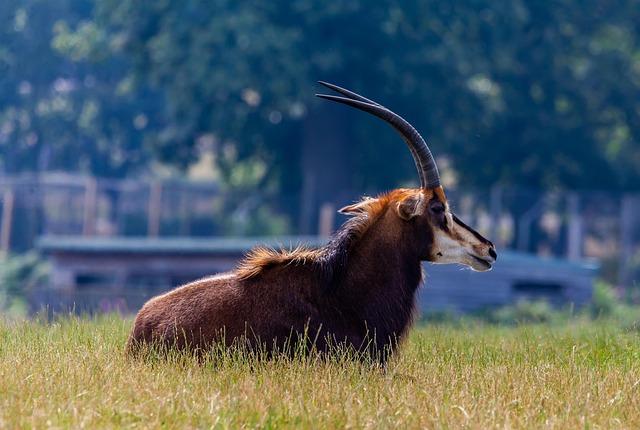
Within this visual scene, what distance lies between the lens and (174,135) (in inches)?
1549

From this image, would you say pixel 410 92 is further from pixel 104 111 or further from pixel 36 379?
pixel 36 379

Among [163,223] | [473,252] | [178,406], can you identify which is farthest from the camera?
[163,223]

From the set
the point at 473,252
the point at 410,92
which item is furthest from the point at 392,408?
the point at 410,92

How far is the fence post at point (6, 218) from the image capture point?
1538 inches

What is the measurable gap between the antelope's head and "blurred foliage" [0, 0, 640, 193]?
2447 cm

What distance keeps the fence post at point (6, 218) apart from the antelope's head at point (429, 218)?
2996 cm

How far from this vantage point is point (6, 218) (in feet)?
130

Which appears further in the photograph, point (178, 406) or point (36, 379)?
point (36, 379)

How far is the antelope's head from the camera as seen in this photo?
10.2 metres

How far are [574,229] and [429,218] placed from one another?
90.0 feet

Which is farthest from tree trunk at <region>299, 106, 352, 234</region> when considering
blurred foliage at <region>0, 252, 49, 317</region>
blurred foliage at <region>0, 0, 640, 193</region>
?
blurred foliage at <region>0, 252, 49, 317</region>

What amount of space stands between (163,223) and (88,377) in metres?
30.8

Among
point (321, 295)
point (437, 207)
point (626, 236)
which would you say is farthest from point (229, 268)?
point (321, 295)

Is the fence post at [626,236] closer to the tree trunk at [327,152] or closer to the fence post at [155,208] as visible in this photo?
the tree trunk at [327,152]
